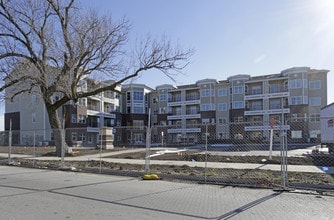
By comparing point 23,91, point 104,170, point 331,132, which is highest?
point 23,91

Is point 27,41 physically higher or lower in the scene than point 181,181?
higher

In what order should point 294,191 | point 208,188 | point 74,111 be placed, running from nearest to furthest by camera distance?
point 294,191 < point 208,188 < point 74,111

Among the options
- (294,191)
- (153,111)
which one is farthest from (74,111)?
(294,191)

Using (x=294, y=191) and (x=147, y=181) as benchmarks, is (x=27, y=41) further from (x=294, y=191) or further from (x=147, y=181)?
(x=294, y=191)

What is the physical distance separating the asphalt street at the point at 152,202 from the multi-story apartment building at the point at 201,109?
A: 116 ft

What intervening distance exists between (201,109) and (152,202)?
57535mm

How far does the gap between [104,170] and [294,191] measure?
868 centimetres

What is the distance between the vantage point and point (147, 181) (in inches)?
457

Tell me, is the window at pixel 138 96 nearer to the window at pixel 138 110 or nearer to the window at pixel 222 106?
the window at pixel 138 110

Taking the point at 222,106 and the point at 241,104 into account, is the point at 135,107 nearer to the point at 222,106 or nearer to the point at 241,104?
the point at 222,106

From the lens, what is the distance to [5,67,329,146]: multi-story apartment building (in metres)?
52.9

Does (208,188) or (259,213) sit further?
(208,188)

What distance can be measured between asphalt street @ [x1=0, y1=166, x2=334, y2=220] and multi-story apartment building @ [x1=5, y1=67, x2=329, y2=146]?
35407mm

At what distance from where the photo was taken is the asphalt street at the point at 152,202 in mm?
6551
